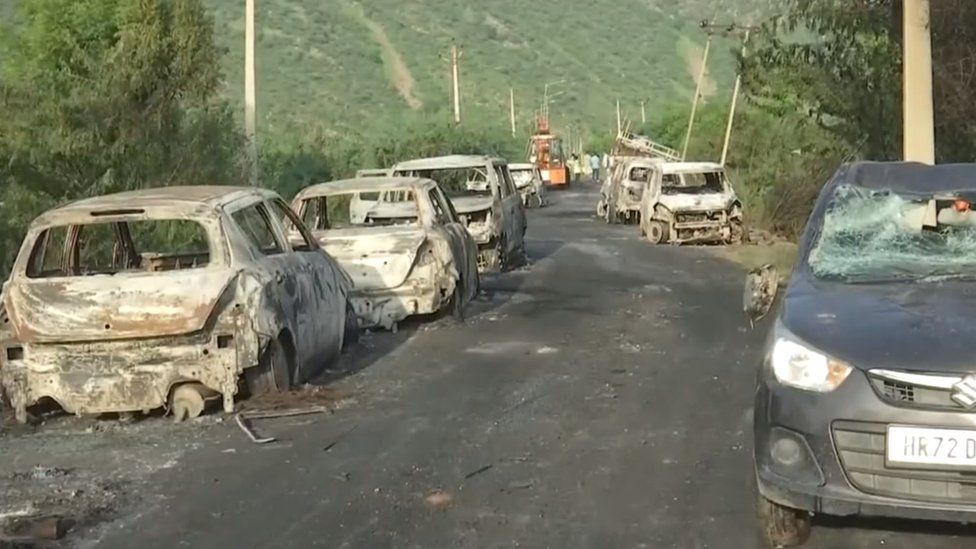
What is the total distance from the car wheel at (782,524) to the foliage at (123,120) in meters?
11.9

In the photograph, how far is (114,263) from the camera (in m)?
9.84

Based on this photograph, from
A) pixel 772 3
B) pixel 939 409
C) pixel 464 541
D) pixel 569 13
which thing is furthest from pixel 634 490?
pixel 569 13

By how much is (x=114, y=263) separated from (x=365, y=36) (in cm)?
6849

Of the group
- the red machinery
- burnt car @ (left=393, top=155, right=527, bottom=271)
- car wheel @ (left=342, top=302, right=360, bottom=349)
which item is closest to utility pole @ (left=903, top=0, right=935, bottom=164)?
burnt car @ (left=393, top=155, right=527, bottom=271)

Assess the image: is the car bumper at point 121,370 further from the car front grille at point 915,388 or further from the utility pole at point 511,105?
the utility pole at point 511,105

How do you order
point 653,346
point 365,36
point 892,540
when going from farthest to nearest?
point 365,36 → point 653,346 → point 892,540

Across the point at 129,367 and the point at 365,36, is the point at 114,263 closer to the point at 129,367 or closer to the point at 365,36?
the point at 129,367

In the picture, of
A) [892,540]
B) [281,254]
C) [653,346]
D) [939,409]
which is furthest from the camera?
[653,346]

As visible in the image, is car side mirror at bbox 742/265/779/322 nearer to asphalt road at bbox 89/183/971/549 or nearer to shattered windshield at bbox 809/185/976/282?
shattered windshield at bbox 809/185/976/282

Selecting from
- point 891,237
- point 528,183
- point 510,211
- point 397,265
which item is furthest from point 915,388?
point 528,183

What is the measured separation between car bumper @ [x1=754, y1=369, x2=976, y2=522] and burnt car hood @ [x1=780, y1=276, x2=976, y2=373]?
160 millimetres

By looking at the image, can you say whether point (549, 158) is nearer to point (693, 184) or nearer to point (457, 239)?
point (693, 184)

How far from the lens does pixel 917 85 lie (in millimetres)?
14383

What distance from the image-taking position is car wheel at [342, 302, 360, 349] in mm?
10775
